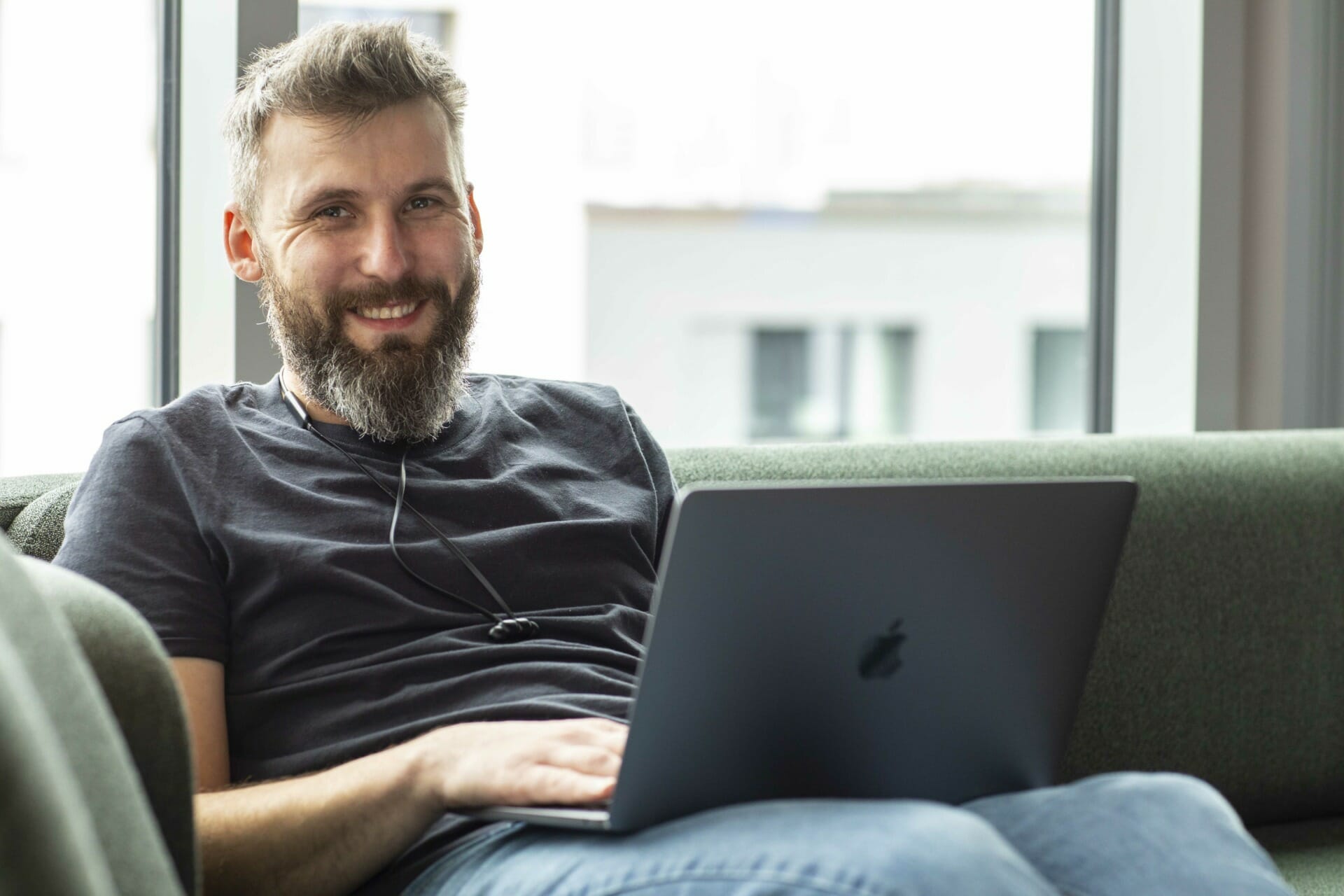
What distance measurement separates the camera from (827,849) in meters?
0.77

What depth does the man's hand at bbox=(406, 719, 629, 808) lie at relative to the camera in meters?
0.89

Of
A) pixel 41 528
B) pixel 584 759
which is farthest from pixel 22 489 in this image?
pixel 584 759

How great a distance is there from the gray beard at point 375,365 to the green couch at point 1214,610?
32cm

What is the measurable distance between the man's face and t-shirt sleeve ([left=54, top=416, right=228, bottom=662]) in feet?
0.62

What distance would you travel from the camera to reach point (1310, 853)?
1.53 metres

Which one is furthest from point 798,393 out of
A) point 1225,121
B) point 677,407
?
point 1225,121

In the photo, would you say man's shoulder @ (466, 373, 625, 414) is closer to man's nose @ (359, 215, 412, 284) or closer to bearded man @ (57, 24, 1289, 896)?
bearded man @ (57, 24, 1289, 896)

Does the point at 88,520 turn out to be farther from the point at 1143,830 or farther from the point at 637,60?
the point at 637,60

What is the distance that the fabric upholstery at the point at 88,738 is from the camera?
622mm

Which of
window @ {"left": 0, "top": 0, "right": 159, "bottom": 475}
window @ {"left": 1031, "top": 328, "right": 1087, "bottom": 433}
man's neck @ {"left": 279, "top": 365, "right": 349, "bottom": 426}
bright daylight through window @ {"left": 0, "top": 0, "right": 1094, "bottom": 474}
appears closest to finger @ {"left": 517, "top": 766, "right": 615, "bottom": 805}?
man's neck @ {"left": 279, "top": 365, "right": 349, "bottom": 426}

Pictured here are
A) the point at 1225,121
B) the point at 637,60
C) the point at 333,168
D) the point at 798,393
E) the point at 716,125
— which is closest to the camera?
the point at 333,168

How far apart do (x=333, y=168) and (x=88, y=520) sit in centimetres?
40

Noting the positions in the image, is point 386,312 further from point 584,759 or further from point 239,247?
point 584,759

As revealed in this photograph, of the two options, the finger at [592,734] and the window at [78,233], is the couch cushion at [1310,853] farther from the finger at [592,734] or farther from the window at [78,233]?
the window at [78,233]
